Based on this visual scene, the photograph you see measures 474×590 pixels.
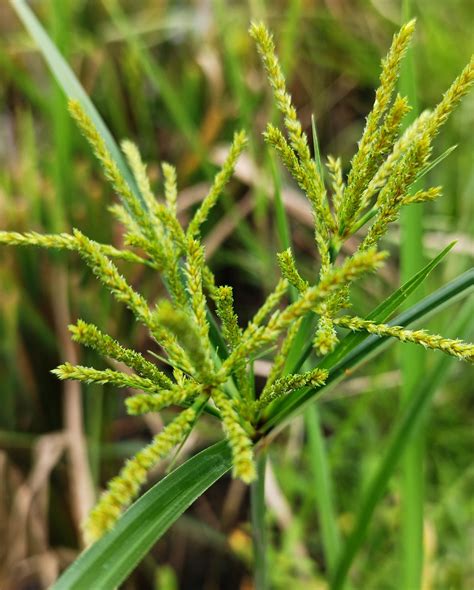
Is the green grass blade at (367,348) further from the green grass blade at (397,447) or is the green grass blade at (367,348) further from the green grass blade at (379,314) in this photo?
the green grass blade at (397,447)

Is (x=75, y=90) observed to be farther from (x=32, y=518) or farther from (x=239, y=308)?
(x=239, y=308)

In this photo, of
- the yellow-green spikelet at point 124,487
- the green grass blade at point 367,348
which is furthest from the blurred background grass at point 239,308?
the yellow-green spikelet at point 124,487

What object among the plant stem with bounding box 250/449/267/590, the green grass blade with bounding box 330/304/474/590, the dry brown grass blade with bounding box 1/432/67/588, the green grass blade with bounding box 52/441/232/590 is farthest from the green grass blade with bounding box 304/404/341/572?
the dry brown grass blade with bounding box 1/432/67/588

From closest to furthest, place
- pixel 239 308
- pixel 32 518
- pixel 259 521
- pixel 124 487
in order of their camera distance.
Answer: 1. pixel 124 487
2. pixel 259 521
3. pixel 32 518
4. pixel 239 308

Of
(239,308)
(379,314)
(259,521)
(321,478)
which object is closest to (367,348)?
(379,314)

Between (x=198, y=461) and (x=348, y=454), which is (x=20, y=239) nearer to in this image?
(x=198, y=461)

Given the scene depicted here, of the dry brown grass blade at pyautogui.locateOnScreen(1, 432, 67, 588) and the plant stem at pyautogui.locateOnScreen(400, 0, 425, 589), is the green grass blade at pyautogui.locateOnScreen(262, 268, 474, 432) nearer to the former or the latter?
the plant stem at pyautogui.locateOnScreen(400, 0, 425, 589)
